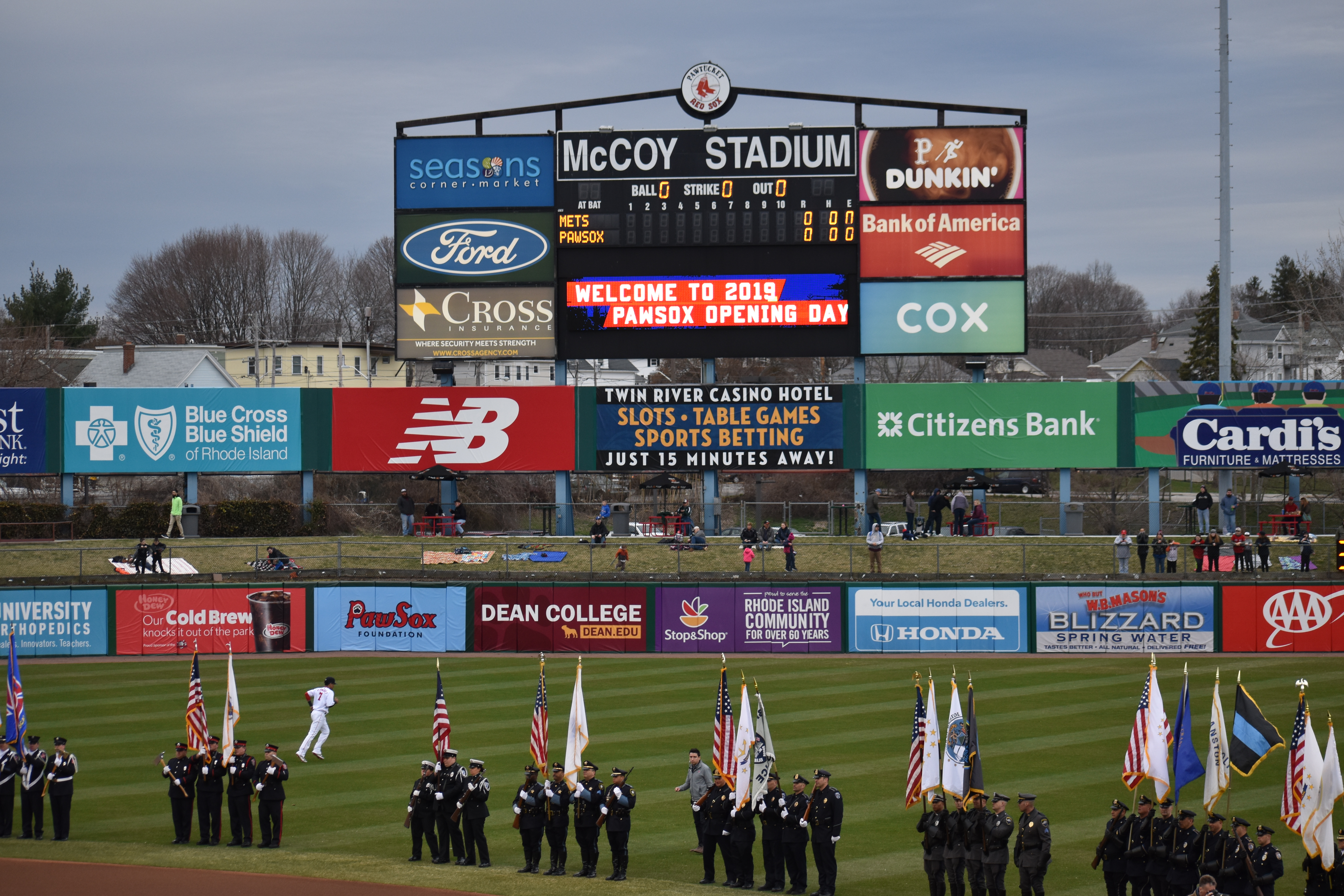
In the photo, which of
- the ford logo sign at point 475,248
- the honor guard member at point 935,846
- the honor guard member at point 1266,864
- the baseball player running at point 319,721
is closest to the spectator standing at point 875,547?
the ford logo sign at point 475,248

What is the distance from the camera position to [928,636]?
33094mm

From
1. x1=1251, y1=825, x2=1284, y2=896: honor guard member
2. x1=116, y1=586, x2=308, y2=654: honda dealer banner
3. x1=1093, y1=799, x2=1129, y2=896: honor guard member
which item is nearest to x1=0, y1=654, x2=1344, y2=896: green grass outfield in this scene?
x1=116, y1=586, x2=308, y2=654: honda dealer banner

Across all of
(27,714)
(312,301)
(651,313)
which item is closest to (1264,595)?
(651,313)

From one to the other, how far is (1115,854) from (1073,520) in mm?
27678

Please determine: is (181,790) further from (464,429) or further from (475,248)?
(475,248)

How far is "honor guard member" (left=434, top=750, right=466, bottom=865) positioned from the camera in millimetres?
17031

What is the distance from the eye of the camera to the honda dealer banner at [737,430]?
4234cm

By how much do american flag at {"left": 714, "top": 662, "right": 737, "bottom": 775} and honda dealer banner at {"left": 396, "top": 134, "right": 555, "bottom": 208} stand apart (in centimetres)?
2748

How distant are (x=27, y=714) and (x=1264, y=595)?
28570mm

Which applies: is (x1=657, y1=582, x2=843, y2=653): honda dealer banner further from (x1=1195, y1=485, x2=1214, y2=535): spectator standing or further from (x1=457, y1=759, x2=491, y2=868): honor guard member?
(x1=457, y1=759, x2=491, y2=868): honor guard member

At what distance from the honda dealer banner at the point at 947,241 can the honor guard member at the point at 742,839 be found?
2813 cm

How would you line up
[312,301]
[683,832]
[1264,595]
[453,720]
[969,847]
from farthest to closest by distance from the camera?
[312,301]
[1264,595]
[453,720]
[683,832]
[969,847]

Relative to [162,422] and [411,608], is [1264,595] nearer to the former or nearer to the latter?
[411,608]

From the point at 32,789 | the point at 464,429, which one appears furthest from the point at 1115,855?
the point at 464,429
